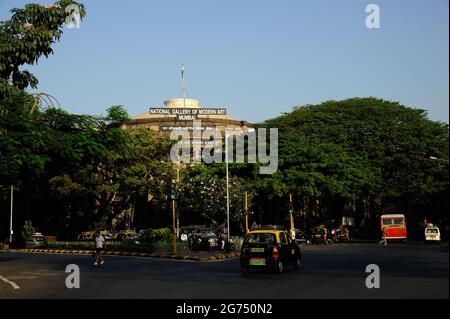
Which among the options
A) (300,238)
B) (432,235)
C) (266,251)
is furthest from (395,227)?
(266,251)

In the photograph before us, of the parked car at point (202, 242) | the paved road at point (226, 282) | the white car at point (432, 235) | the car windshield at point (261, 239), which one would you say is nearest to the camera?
the paved road at point (226, 282)

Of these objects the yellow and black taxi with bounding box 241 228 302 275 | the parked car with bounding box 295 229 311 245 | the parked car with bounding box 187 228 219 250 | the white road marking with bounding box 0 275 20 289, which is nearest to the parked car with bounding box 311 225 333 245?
the parked car with bounding box 295 229 311 245

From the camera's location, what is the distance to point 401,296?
14.7 meters

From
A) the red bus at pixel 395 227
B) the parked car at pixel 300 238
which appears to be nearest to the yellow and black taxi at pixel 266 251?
the parked car at pixel 300 238

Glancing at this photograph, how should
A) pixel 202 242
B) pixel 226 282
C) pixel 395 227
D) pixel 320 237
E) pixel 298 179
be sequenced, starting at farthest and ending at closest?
pixel 298 179 < pixel 320 237 < pixel 395 227 < pixel 202 242 < pixel 226 282

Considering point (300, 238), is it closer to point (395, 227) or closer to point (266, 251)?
point (395, 227)

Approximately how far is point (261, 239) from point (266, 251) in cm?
92

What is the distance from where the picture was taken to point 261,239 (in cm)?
2353

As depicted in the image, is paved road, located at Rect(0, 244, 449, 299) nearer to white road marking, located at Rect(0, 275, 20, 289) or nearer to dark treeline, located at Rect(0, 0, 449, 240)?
white road marking, located at Rect(0, 275, 20, 289)

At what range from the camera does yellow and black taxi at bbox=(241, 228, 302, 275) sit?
889 inches

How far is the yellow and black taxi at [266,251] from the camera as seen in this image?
22578 mm

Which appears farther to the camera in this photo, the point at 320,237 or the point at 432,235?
the point at 320,237

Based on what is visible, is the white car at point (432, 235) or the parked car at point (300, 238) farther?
the parked car at point (300, 238)

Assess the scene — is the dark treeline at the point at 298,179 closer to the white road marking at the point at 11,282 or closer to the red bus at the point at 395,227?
the red bus at the point at 395,227
